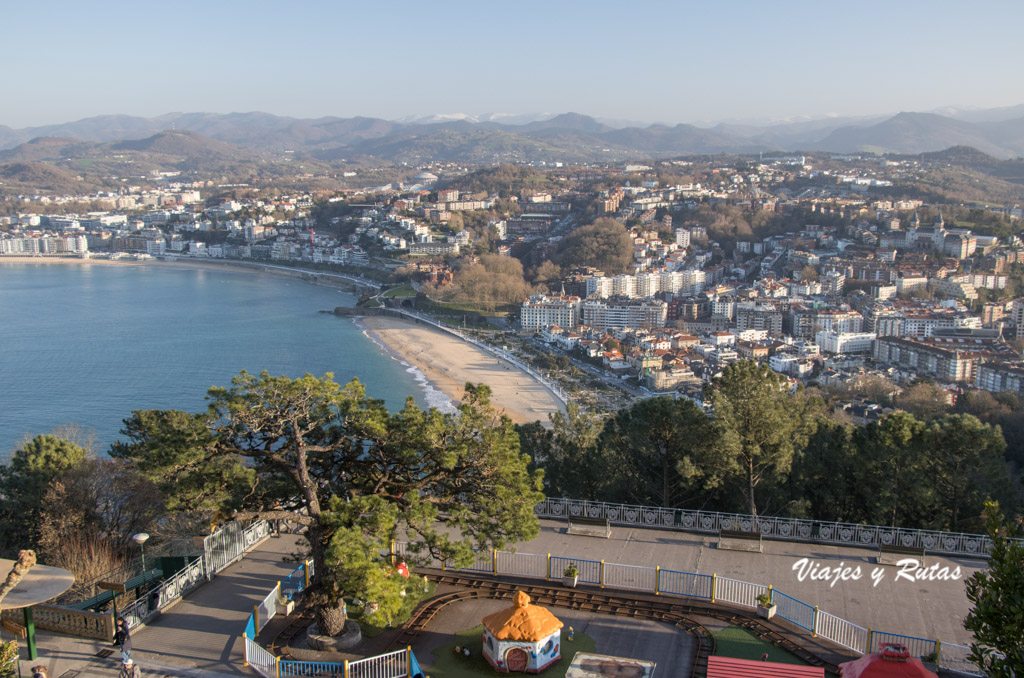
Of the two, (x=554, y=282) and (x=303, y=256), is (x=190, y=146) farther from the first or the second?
(x=554, y=282)

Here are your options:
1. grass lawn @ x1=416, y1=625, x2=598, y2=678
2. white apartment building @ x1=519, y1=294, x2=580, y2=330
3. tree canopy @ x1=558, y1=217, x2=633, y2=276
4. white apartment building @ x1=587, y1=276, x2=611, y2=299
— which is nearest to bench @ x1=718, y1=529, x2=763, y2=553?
grass lawn @ x1=416, y1=625, x2=598, y2=678

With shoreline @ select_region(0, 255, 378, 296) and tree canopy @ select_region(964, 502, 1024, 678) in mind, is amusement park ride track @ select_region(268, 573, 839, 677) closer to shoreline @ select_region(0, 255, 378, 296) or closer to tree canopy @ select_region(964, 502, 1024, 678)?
tree canopy @ select_region(964, 502, 1024, 678)

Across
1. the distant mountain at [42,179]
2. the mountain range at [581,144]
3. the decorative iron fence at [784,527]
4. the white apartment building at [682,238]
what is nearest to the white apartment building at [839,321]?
the white apartment building at [682,238]

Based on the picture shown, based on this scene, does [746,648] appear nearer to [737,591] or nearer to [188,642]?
[737,591]

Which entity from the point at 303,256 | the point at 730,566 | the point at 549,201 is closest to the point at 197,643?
the point at 730,566

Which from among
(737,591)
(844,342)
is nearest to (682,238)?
(844,342)
